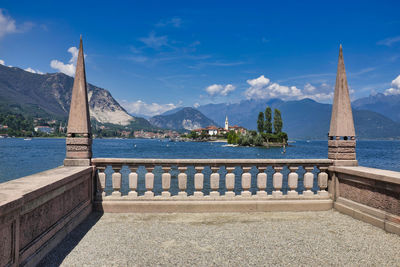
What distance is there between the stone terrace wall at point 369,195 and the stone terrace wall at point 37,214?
6.71 metres

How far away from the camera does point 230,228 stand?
6059 millimetres

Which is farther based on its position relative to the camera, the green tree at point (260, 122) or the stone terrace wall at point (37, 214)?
the green tree at point (260, 122)

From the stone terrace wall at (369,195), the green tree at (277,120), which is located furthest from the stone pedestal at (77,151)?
the green tree at (277,120)

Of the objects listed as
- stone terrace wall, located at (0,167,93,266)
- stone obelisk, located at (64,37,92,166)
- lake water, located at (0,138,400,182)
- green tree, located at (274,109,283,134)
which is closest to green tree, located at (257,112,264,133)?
green tree, located at (274,109,283,134)

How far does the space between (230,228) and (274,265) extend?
1.80 meters

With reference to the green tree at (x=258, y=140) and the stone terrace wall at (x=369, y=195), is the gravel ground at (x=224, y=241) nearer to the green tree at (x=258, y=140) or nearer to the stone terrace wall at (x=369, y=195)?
the stone terrace wall at (x=369, y=195)

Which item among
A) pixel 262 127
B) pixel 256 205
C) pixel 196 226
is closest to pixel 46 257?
pixel 196 226

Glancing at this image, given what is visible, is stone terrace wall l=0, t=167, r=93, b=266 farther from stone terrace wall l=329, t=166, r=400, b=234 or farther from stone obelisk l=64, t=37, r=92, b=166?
stone terrace wall l=329, t=166, r=400, b=234

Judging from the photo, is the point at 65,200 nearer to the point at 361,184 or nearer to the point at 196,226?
the point at 196,226

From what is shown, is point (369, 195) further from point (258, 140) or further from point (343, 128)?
point (258, 140)

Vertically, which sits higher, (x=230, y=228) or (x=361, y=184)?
(x=361, y=184)

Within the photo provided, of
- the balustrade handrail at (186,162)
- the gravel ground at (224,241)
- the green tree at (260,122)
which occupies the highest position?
the green tree at (260,122)

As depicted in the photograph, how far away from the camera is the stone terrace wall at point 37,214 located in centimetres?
343

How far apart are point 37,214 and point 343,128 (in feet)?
25.1
